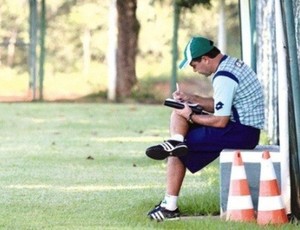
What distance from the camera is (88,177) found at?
1222 cm

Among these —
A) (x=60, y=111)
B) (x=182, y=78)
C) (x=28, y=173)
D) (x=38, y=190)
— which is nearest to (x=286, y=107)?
(x=38, y=190)

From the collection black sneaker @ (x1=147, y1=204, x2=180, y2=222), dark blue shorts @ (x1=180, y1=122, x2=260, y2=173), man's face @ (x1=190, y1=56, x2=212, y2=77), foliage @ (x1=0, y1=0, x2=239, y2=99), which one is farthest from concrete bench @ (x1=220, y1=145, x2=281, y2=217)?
foliage @ (x1=0, y1=0, x2=239, y2=99)

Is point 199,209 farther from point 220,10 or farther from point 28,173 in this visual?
point 220,10

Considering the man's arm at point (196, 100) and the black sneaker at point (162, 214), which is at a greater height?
the man's arm at point (196, 100)

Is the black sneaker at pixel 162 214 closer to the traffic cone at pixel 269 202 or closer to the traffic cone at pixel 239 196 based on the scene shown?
the traffic cone at pixel 239 196

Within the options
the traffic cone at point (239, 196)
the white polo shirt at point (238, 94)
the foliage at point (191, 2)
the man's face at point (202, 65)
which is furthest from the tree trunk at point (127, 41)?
the traffic cone at point (239, 196)

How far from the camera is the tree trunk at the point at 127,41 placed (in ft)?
88.5

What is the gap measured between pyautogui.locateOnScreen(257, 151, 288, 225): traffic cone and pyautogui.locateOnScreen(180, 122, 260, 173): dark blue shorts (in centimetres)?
65

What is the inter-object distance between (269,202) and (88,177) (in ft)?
12.5

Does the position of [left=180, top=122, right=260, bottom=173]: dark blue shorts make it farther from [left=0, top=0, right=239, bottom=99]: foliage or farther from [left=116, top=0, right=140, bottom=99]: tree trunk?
[left=0, top=0, right=239, bottom=99]: foliage

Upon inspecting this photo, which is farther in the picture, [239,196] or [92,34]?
[92,34]

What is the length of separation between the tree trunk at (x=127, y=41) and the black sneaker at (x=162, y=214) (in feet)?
57.9

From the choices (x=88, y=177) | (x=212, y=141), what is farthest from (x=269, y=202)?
(x=88, y=177)

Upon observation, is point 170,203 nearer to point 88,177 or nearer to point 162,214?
point 162,214
